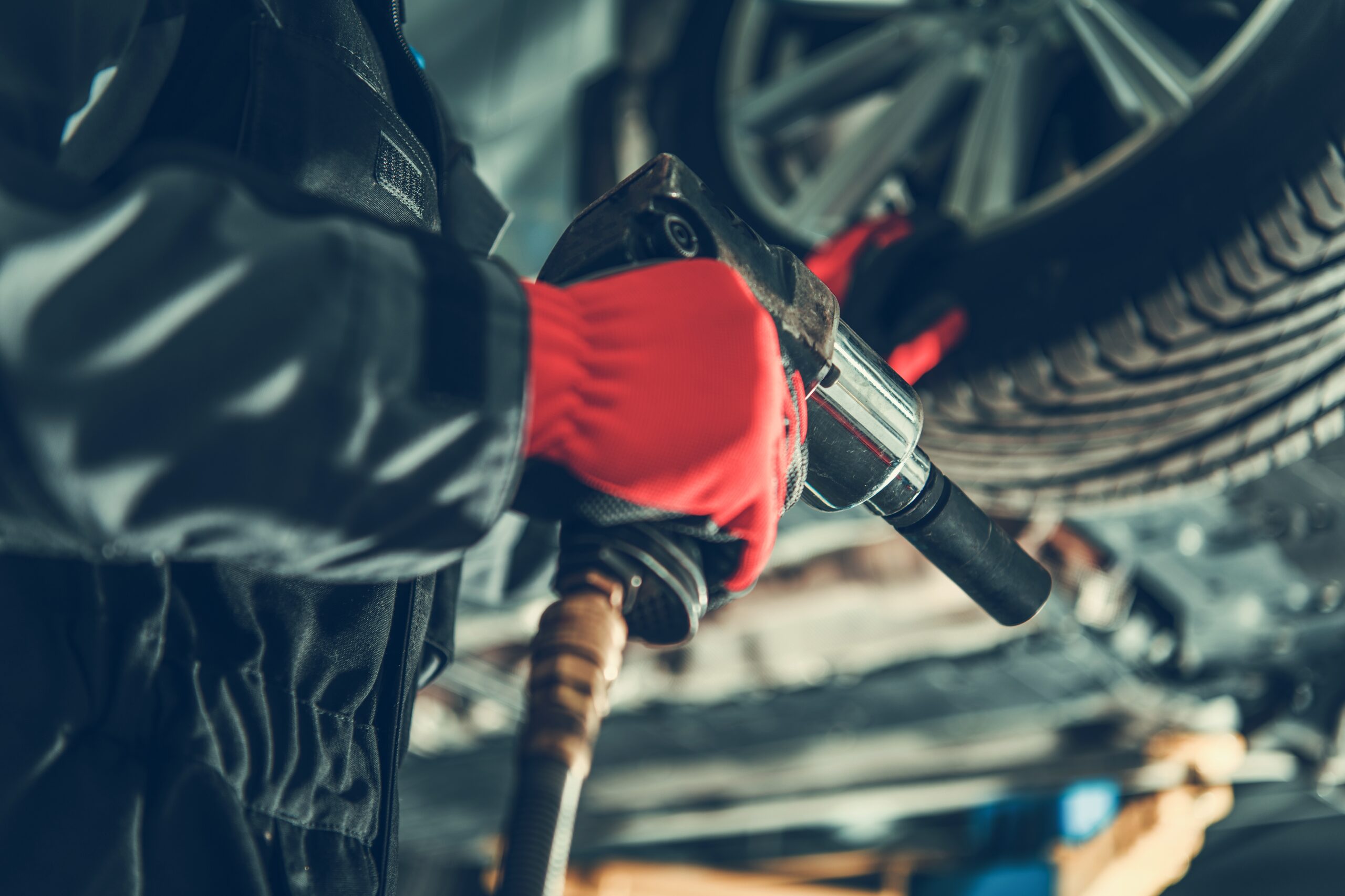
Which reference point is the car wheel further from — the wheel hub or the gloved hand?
the gloved hand

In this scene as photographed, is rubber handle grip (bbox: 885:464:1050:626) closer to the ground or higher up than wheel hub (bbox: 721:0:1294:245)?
closer to the ground

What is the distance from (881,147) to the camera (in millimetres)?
1234

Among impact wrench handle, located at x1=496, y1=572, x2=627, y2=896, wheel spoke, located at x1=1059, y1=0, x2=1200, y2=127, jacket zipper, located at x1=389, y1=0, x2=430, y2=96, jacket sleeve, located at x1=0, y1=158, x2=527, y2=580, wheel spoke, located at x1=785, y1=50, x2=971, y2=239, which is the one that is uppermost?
wheel spoke, located at x1=1059, y1=0, x2=1200, y2=127

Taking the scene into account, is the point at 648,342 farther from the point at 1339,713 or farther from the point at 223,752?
the point at 1339,713

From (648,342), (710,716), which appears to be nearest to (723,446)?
(648,342)

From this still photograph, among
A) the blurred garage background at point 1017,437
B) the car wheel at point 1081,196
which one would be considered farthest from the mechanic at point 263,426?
the car wheel at point 1081,196

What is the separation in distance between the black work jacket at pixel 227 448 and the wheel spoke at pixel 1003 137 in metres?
0.75

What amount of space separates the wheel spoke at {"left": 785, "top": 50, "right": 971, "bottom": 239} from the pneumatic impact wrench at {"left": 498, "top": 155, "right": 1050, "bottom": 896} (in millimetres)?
692

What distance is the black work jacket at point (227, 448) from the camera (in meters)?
0.36

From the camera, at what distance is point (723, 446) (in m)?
0.44

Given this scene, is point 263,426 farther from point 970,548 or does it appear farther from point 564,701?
point 970,548

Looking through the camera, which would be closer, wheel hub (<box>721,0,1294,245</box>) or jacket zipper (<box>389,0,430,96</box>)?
jacket zipper (<box>389,0,430,96</box>)

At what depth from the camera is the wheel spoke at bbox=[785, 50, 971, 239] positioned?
3.96ft

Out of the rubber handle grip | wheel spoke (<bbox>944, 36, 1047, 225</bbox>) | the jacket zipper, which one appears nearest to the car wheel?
wheel spoke (<bbox>944, 36, 1047, 225</bbox>)
